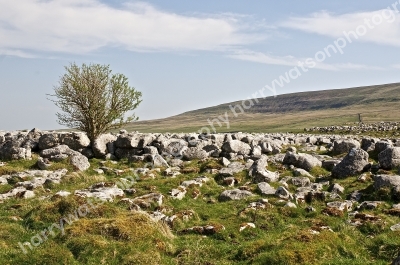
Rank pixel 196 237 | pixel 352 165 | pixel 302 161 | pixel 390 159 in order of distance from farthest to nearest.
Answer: pixel 302 161 < pixel 390 159 < pixel 352 165 < pixel 196 237

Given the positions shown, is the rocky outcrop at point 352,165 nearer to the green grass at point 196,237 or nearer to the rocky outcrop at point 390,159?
the rocky outcrop at point 390,159

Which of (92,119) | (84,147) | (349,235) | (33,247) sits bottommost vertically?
(349,235)

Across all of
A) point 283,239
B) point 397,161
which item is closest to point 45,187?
point 283,239

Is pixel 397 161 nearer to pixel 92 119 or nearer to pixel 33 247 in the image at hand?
pixel 33 247

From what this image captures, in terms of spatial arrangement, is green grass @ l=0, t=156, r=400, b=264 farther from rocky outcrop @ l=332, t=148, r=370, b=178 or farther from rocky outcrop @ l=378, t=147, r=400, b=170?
rocky outcrop @ l=378, t=147, r=400, b=170

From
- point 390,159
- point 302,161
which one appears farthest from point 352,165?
point 302,161

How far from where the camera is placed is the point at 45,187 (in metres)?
24.1

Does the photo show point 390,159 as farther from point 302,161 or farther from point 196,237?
Result: point 196,237

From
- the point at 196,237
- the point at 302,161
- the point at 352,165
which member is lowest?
the point at 196,237

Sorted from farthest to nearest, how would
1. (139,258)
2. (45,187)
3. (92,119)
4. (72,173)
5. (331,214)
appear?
(92,119) → (72,173) → (45,187) → (331,214) → (139,258)

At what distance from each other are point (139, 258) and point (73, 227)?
11.8 ft

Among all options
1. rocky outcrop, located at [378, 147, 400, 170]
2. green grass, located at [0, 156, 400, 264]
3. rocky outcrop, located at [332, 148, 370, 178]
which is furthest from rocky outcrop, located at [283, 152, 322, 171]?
green grass, located at [0, 156, 400, 264]

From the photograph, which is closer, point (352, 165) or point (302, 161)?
point (352, 165)

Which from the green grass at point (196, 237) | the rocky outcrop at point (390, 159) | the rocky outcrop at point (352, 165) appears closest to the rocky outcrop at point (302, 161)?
the rocky outcrop at point (352, 165)
